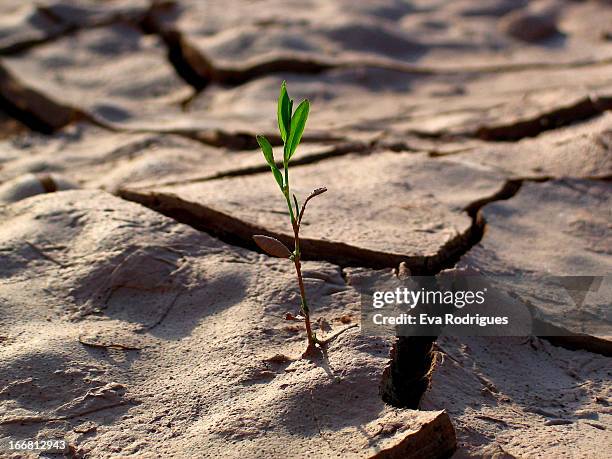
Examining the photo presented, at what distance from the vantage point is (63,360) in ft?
5.08

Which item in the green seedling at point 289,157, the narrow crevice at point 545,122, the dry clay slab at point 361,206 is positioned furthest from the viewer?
the narrow crevice at point 545,122

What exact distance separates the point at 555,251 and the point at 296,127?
0.84 meters

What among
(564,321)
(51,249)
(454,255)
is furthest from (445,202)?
(51,249)

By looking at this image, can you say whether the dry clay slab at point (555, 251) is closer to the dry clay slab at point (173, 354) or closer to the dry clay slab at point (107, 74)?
the dry clay slab at point (173, 354)

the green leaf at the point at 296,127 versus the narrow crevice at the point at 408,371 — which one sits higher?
the green leaf at the point at 296,127

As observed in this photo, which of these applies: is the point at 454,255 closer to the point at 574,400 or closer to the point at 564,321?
the point at 564,321

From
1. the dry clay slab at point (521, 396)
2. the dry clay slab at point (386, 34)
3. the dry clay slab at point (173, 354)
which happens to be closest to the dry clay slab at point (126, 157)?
the dry clay slab at point (173, 354)

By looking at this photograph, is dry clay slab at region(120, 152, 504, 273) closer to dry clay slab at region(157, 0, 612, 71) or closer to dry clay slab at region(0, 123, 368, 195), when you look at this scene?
dry clay slab at region(0, 123, 368, 195)

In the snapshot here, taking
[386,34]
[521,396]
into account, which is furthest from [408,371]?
[386,34]

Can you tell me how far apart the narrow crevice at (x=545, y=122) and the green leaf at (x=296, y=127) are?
1.45 m

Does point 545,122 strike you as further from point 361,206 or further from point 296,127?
point 296,127

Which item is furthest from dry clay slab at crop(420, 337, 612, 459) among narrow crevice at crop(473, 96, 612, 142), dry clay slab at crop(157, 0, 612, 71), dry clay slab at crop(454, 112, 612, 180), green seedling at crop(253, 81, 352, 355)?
dry clay slab at crop(157, 0, 612, 71)

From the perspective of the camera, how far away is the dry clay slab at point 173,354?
54.8 inches

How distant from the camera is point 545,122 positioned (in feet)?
9.39
